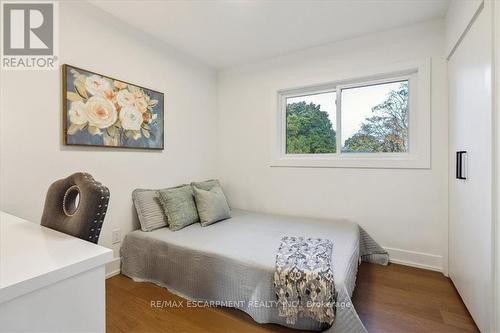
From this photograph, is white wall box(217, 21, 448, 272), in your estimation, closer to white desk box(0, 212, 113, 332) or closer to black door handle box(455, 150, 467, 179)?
black door handle box(455, 150, 467, 179)

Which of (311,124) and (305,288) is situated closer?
(305,288)

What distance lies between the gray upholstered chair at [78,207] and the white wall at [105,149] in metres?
0.90

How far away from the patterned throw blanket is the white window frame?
1321 mm

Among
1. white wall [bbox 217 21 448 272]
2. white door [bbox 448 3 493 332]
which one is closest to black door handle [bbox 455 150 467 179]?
white door [bbox 448 3 493 332]

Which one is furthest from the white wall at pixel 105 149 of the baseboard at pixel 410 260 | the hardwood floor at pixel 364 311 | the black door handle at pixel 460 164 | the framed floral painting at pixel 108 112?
the black door handle at pixel 460 164

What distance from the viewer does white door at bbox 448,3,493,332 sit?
1326mm

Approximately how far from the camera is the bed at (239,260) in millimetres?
1497

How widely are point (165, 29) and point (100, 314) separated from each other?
2444 millimetres

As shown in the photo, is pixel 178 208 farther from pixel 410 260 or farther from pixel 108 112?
pixel 410 260

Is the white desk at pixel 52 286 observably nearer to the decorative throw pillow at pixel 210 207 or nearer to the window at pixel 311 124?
the decorative throw pillow at pixel 210 207

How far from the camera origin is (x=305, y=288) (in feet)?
4.54

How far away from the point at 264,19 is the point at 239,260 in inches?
81.0

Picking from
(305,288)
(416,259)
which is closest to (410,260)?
(416,259)

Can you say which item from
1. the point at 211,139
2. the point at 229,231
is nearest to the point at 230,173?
the point at 211,139
